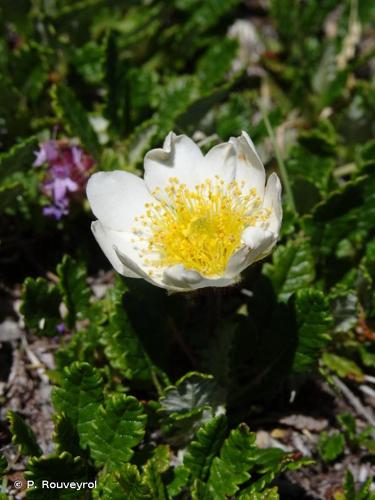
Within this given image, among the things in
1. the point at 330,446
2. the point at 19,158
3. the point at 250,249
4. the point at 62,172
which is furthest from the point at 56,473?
the point at 62,172

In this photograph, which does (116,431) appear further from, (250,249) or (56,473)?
(250,249)

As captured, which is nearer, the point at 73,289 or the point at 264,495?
the point at 264,495

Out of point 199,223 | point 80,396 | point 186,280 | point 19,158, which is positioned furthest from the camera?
point 19,158

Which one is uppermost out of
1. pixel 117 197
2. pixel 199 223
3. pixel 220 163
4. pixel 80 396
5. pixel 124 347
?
pixel 220 163

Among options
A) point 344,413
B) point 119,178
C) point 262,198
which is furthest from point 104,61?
point 344,413

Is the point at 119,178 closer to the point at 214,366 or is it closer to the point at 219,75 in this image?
the point at 214,366

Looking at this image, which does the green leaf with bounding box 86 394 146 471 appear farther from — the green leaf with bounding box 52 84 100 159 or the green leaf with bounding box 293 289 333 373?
the green leaf with bounding box 52 84 100 159

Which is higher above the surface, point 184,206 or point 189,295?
point 184,206
